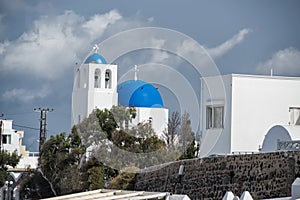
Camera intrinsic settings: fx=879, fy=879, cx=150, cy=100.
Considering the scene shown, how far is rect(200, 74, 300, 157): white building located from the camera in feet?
93.4

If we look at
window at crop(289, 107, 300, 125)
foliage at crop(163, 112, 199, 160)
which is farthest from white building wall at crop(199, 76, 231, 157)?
window at crop(289, 107, 300, 125)

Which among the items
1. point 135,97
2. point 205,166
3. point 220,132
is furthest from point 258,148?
point 135,97

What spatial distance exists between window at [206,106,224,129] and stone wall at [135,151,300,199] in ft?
12.8

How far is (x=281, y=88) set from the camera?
1132 inches

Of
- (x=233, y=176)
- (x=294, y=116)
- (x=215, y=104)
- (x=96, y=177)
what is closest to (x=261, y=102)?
(x=294, y=116)

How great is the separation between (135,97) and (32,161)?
9017mm

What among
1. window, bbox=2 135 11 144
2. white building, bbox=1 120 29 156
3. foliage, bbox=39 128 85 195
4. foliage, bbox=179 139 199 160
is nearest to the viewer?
foliage, bbox=179 139 199 160

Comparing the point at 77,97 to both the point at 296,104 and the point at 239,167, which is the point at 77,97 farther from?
the point at 239,167

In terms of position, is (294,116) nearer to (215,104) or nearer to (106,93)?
(215,104)

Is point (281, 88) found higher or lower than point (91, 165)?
higher

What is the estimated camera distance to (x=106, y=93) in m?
39.0

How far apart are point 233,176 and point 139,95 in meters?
18.1

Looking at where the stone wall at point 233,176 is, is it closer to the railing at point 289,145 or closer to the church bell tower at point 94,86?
the railing at point 289,145

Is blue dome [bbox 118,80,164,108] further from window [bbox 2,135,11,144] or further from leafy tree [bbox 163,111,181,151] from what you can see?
window [bbox 2,135,11,144]
